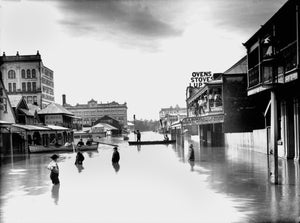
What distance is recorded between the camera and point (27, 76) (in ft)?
178

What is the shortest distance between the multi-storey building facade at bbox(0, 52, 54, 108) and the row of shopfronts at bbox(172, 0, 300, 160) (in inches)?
1118

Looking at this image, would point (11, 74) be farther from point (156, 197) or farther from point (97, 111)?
point (97, 111)

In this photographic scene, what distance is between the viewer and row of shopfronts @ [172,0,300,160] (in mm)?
13234

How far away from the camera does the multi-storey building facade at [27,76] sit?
51963 millimetres

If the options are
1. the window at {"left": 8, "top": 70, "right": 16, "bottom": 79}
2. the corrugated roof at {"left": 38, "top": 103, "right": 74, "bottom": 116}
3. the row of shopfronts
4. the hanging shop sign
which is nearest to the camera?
the row of shopfronts

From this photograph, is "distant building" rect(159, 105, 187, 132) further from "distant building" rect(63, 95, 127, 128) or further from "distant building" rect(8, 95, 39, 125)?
"distant building" rect(8, 95, 39, 125)

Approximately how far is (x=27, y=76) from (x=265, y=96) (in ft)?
134

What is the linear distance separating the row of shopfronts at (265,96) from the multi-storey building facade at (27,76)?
28401mm

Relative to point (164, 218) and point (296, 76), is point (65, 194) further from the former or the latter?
point (296, 76)

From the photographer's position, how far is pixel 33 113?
45594 mm

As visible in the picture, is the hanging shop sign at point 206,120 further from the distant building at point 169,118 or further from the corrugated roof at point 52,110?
the distant building at point 169,118

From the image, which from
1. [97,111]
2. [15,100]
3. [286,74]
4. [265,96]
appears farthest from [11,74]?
[97,111]

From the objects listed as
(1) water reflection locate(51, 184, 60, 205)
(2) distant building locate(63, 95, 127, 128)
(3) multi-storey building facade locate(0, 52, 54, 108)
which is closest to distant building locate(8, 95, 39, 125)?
(3) multi-storey building facade locate(0, 52, 54, 108)

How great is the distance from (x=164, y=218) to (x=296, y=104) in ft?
45.6
